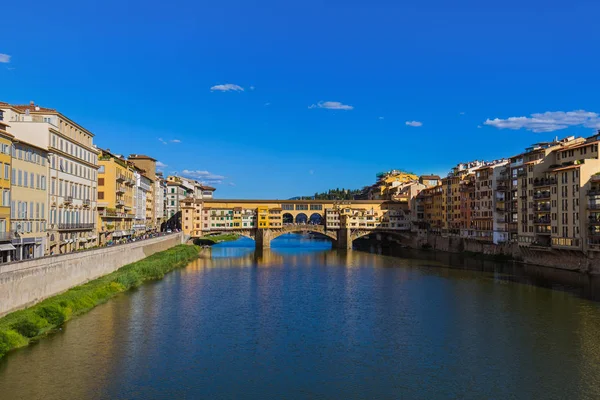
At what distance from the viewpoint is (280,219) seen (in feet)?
279

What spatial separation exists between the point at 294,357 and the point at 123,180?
42.3 metres

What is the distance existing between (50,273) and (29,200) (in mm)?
6779

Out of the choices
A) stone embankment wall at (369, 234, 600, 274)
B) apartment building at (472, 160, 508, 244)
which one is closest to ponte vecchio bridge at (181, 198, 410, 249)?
stone embankment wall at (369, 234, 600, 274)

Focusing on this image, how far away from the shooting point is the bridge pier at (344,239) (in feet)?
279

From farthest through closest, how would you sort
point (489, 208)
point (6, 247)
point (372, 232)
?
1. point (372, 232)
2. point (489, 208)
3. point (6, 247)

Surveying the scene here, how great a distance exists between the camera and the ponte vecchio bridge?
8269 cm

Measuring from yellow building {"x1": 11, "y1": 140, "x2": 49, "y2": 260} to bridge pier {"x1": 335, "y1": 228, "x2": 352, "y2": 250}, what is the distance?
54.6 meters

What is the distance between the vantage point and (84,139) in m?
46.0

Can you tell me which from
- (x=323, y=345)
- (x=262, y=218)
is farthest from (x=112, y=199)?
(x=323, y=345)

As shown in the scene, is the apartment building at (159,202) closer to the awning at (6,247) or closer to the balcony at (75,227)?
the balcony at (75,227)

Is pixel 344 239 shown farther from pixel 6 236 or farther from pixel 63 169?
pixel 6 236

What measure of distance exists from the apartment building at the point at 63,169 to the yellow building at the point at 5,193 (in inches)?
194

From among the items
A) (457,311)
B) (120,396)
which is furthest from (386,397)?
(457,311)

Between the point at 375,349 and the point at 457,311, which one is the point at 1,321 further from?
the point at 457,311
